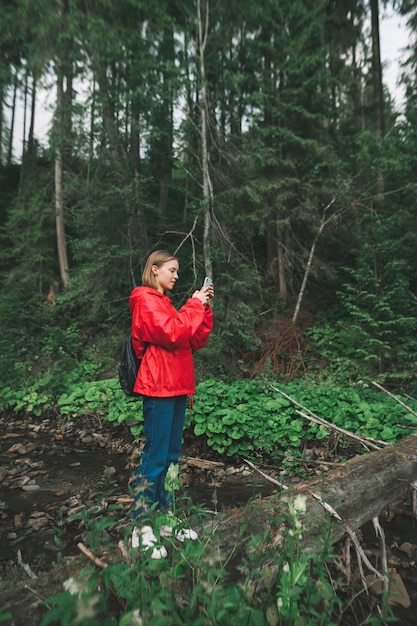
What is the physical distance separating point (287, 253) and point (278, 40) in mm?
5776

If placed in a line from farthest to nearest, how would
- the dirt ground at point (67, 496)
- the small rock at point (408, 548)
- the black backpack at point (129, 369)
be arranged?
the small rock at point (408, 548) < the black backpack at point (129, 369) < the dirt ground at point (67, 496)

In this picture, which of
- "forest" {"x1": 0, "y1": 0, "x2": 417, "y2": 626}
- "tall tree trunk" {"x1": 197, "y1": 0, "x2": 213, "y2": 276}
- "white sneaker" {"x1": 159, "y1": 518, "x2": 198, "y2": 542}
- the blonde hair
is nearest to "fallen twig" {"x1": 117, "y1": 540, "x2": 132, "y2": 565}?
"white sneaker" {"x1": 159, "y1": 518, "x2": 198, "y2": 542}

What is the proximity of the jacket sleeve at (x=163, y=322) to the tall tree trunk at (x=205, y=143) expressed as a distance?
16.5 ft

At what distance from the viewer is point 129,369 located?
281 centimetres

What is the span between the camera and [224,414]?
5223mm

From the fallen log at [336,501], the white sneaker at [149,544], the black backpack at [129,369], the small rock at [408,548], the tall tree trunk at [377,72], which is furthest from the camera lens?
the tall tree trunk at [377,72]

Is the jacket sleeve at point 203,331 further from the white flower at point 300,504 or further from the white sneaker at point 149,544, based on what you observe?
the white flower at point 300,504

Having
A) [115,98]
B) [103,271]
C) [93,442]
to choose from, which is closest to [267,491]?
[93,442]

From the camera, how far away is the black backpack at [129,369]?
278 cm

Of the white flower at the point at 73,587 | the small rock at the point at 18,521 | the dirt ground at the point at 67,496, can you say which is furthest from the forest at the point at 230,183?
the white flower at the point at 73,587

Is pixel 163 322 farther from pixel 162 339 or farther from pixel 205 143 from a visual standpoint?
pixel 205 143

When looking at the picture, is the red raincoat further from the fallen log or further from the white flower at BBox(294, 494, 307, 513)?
the white flower at BBox(294, 494, 307, 513)

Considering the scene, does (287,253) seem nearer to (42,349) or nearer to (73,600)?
(42,349)

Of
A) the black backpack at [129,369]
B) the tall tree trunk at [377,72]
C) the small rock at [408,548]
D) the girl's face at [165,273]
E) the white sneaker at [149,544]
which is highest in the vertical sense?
the tall tree trunk at [377,72]
